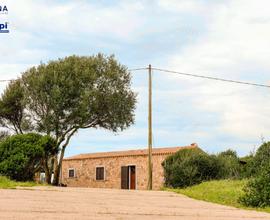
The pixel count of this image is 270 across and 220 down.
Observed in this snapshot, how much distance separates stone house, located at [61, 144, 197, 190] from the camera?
38.4 meters

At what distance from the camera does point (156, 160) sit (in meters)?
38.4

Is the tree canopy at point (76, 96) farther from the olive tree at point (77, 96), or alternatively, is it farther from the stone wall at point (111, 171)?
the stone wall at point (111, 171)

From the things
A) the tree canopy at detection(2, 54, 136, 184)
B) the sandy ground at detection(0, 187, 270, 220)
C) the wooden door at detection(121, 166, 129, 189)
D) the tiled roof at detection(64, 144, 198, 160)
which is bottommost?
the sandy ground at detection(0, 187, 270, 220)

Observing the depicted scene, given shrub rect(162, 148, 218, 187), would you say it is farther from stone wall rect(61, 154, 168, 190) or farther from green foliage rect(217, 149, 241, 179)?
stone wall rect(61, 154, 168, 190)

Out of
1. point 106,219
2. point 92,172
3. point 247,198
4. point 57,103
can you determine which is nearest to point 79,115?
point 57,103

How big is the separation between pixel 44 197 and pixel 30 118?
2233cm

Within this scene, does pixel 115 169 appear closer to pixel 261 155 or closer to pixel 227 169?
pixel 227 169

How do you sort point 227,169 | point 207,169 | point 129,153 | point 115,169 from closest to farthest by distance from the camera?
point 207,169 → point 227,169 → point 115,169 → point 129,153

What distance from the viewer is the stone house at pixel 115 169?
3838 cm

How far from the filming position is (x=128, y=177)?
133ft

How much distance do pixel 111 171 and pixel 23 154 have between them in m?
19.6

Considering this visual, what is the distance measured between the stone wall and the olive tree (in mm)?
4056

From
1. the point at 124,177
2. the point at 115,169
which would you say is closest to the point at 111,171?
the point at 115,169

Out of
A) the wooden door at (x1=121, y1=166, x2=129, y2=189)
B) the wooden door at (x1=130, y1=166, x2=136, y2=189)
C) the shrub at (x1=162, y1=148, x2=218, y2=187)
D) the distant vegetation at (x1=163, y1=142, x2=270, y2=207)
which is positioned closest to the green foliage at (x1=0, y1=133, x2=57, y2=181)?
the distant vegetation at (x1=163, y1=142, x2=270, y2=207)
